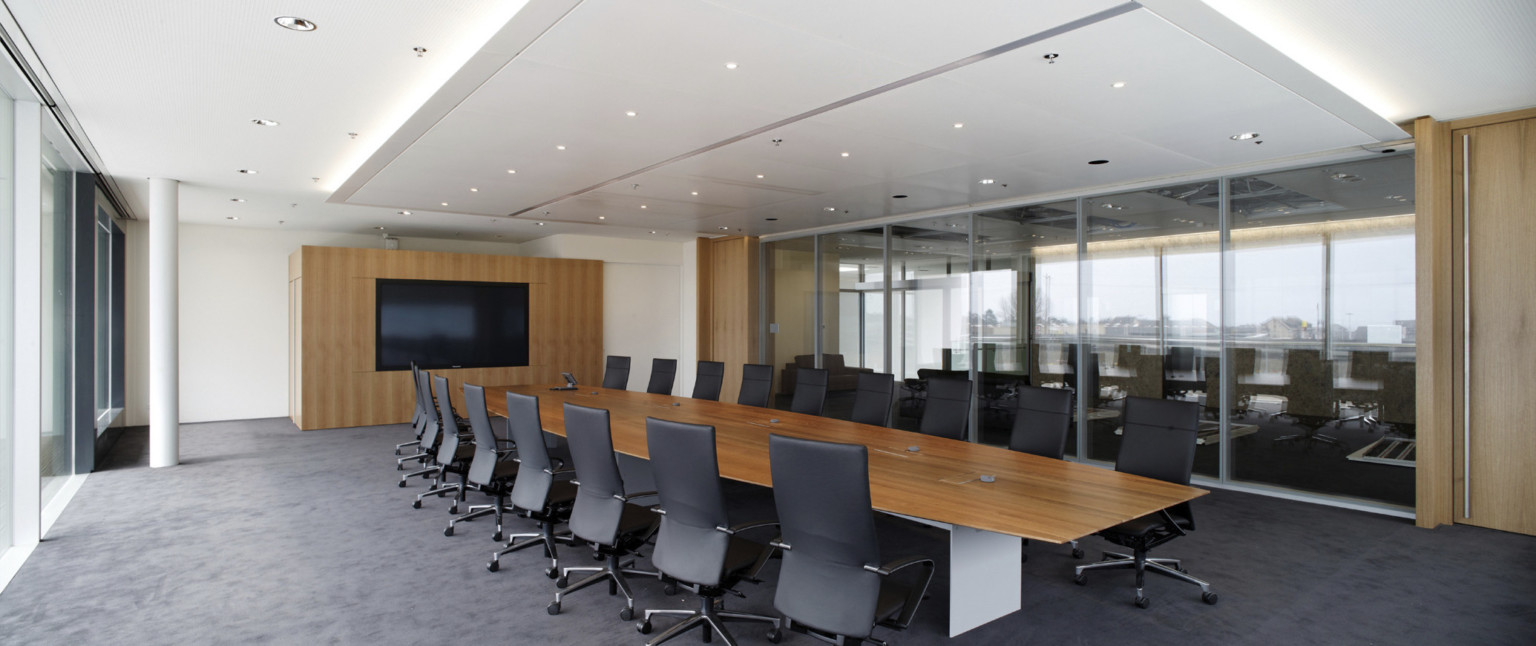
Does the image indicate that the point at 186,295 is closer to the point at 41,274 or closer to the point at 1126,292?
the point at 41,274

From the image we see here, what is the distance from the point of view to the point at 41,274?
4637 mm

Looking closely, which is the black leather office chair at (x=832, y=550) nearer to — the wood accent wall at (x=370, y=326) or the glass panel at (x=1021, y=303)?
the glass panel at (x=1021, y=303)

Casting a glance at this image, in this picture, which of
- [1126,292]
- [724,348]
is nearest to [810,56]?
[1126,292]

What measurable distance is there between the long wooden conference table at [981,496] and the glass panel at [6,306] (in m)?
3.65

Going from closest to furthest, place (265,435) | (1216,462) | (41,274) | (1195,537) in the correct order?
(41,274) < (1195,537) < (1216,462) < (265,435)

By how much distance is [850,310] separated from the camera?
10.4 m

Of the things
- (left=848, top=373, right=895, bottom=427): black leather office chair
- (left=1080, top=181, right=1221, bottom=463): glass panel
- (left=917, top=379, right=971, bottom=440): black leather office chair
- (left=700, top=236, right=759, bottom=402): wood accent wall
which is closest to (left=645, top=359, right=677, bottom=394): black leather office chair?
(left=848, top=373, right=895, bottom=427): black leather office chair

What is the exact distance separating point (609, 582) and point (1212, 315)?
577 cm

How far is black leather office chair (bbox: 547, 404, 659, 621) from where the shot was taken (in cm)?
348

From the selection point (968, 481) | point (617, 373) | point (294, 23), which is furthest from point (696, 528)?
point (617, 373)

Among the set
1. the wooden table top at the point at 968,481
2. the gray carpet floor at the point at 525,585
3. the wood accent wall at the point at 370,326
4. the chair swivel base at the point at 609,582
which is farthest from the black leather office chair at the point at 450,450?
the wood accent wall at the point at 370,326

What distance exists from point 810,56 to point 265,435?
30.7ft

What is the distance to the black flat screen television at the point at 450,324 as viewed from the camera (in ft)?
35.5

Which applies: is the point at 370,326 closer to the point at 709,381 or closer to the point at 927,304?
the point at 709,381
